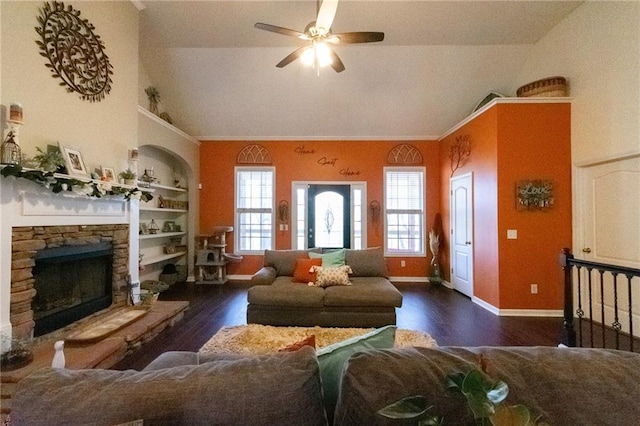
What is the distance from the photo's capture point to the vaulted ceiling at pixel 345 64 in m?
3.73

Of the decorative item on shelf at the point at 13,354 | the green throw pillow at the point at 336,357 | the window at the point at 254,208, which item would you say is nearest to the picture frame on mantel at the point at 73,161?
the decorative item on shelf at the point at 13,354

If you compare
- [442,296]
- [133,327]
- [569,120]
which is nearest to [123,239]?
[133,327]

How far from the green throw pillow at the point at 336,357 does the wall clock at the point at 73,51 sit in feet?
11.3

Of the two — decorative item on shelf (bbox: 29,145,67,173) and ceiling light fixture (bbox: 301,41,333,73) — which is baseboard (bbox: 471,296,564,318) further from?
decorative item on shelf (bbox: 29,145,67,173)

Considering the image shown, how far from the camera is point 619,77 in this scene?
10.7ft

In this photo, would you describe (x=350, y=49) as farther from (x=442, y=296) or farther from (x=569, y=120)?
(x=442, y=296)

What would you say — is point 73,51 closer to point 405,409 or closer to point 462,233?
point 405,409

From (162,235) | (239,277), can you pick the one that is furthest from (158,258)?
(239,277)

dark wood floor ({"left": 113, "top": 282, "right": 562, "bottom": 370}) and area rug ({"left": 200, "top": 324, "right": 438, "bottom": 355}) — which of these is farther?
dark wood floor ({"left": 113, "top": 282, "right": 562, "bottom": 370})

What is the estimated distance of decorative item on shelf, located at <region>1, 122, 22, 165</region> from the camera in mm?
2176

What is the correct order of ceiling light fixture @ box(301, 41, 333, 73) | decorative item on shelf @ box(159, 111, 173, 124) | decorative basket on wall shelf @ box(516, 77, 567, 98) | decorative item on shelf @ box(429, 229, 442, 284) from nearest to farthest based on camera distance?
ceiling light fixture @ box(301, 41, 333, 73) → decorative basket on wall shelf @ box(516, 77, 567, 98) → decorative item on shelf @ box(159, 111, 173, 124) → decorative item on shelf @ box(429, 229, 442, 284)

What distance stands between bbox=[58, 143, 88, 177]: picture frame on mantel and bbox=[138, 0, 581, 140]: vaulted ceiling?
7.36 feet

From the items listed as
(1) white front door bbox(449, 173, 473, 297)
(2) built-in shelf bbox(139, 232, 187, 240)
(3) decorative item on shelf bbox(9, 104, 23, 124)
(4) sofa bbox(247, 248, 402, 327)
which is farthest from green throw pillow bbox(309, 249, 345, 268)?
(3) decorative item on shelf bbox(9, 104, 23, 124)

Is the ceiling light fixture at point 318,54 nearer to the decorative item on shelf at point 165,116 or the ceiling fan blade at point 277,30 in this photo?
the ceiling fan blade at point 277,30
